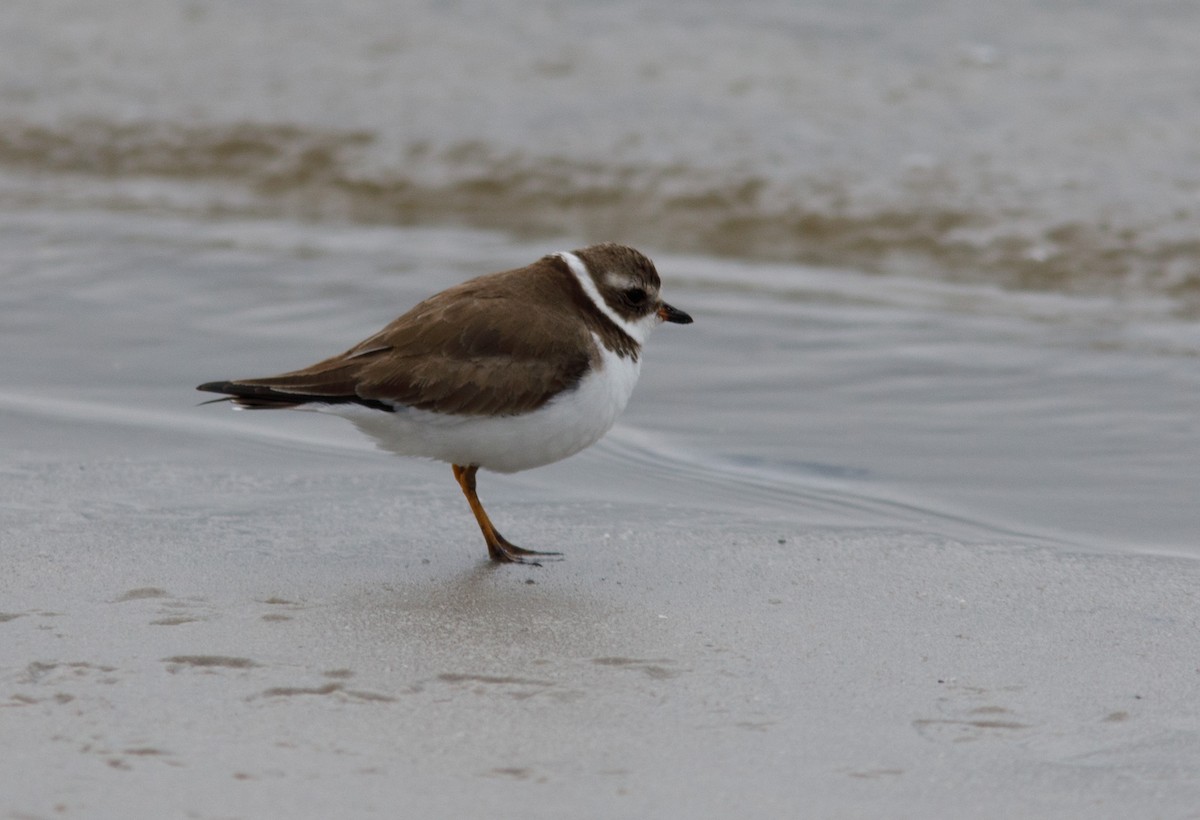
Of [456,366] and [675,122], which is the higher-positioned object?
[675,122]

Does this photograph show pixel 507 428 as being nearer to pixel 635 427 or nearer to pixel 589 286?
pixel 589 286

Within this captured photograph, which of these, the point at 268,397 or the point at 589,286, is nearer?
the point at 268,397

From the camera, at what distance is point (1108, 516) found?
5.50 metres

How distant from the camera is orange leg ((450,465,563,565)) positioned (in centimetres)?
506

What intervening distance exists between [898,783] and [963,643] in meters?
0.99

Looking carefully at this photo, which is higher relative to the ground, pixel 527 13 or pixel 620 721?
pixel 527 13

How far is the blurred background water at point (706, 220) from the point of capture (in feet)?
20.3

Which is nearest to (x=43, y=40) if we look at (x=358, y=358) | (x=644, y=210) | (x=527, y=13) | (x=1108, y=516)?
(x=527, y=13)

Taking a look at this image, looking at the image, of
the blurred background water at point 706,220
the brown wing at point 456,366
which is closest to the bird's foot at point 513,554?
the brown wing at point 456,366

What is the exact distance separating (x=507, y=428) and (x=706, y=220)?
528 centimetres

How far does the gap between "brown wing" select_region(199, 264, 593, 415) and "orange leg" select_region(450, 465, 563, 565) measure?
33 cm

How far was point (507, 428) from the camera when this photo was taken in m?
5.02

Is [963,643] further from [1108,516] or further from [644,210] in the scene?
[644,210]

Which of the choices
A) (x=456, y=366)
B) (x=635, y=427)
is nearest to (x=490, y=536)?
(x=456, y=366)
